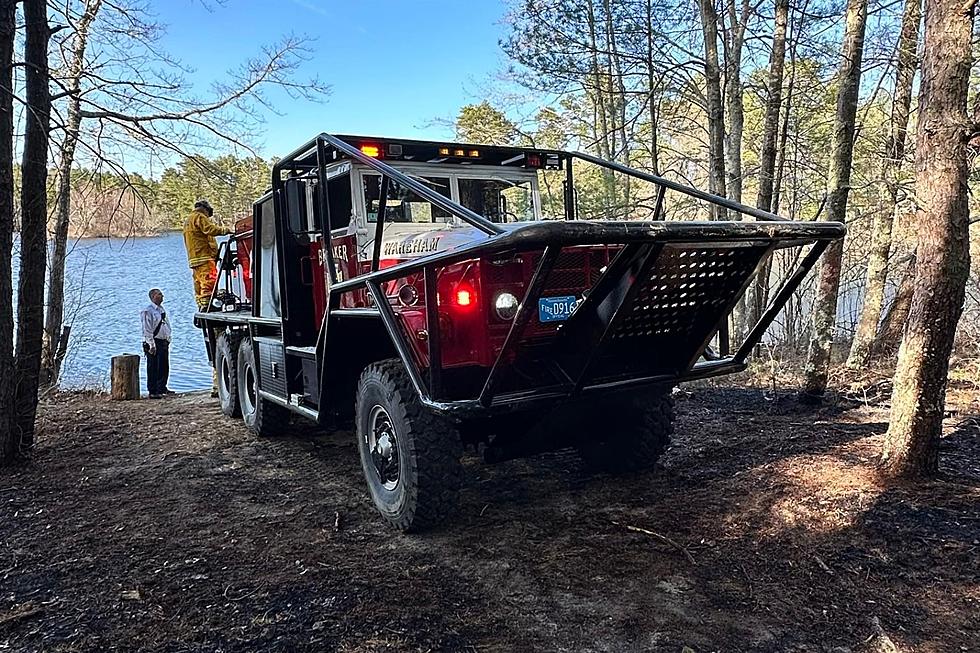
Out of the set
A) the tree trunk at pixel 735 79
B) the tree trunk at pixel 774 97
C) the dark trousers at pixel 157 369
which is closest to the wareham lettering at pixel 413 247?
the tree trunk at pixel 774 97

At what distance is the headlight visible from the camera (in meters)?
3.75

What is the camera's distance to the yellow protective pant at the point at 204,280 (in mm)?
8875

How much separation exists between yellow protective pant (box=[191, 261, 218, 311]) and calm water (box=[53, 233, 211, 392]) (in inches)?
51.2

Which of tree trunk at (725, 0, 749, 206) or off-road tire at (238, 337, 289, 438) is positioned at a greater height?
tree trunk at (725, 0, 749, 206)

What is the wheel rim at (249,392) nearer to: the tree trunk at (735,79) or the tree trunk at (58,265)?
the tree trunk at (58,265)

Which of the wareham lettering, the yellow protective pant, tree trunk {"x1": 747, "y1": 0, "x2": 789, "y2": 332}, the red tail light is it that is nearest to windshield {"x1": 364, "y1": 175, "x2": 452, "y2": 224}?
the wareham lettering

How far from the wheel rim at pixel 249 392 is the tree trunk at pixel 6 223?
2.03 metres

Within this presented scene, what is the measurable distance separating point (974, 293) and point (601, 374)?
9419 mm

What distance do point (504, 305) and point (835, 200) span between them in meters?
4.71

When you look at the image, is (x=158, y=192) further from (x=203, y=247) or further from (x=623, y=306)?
(x=623, y=306)

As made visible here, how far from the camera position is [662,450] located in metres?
4.76

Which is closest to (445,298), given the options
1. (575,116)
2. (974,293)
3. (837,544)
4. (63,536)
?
(837,544)

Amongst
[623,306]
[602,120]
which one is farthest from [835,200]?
[602,120]

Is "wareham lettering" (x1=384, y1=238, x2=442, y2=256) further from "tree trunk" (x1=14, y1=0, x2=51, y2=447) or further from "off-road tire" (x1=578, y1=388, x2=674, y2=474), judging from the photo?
"tree trunk" (x1=14, y1=0, x2=51, y2=447)
